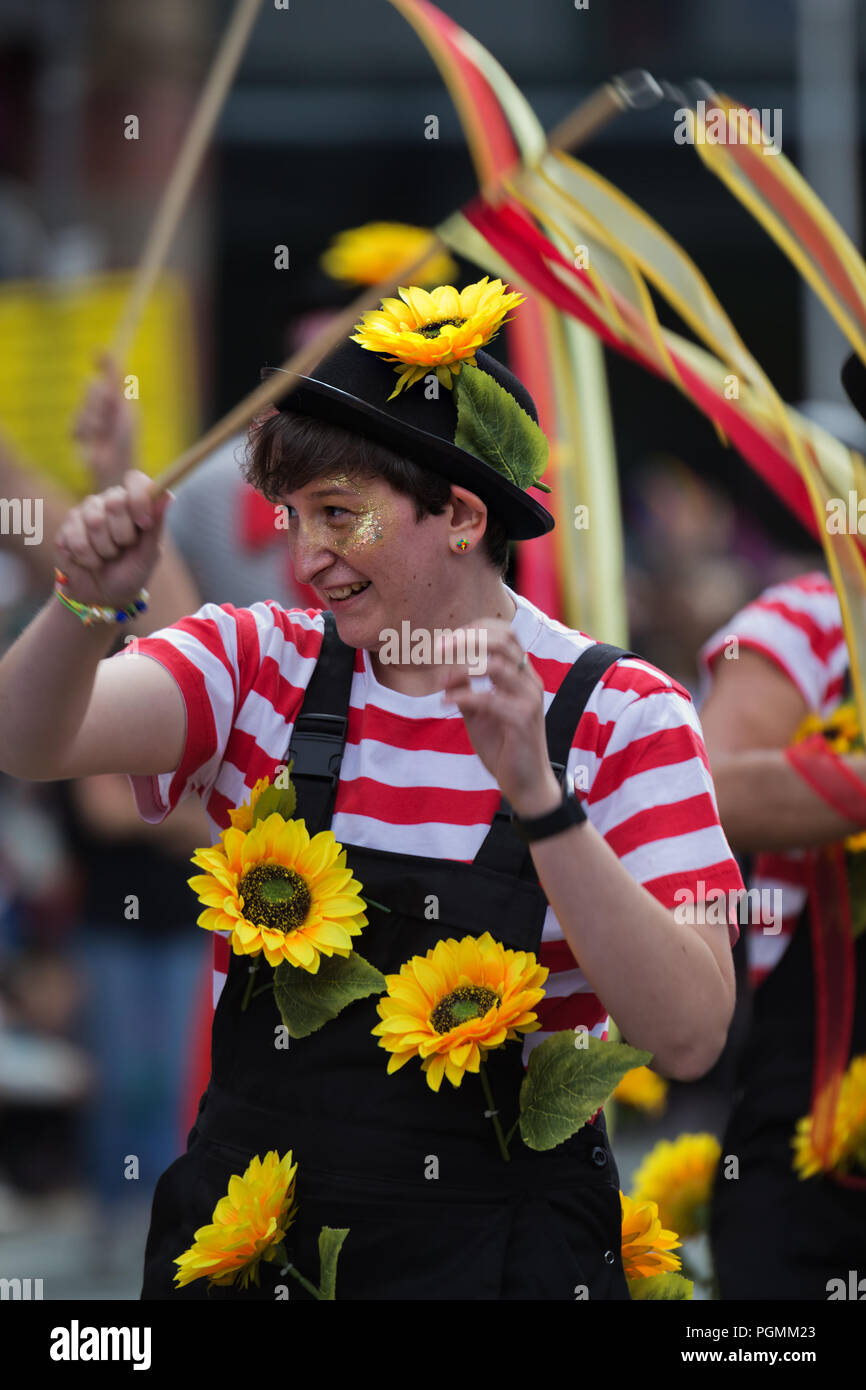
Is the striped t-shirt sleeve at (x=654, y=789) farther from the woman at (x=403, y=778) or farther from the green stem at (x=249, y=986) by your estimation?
the green stem at (x=249, y=986)

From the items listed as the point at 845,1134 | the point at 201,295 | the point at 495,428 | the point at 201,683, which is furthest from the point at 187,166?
the point at 201,295

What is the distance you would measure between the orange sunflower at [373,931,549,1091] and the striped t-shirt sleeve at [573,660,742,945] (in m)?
0.15

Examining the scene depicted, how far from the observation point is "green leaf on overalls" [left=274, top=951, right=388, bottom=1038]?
1.73 meters

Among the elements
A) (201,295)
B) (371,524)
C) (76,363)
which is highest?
(201,295)

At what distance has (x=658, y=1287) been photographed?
1.86 meters

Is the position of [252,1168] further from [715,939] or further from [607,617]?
[607,617]

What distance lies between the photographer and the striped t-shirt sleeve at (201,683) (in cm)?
183

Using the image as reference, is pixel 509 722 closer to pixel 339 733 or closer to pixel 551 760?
pixel 551 760

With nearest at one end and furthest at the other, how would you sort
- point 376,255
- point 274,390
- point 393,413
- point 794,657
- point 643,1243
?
1. point 274,390
2. point 393,413
3. point 643,1243
4. point 794,657
5. point 376,255

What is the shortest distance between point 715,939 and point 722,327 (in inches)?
35.4

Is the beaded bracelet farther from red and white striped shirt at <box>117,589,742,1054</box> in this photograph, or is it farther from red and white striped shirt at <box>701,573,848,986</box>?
red and white striped shirt at <box>701,573,848,986</box>

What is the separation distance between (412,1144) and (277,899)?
0.89ft

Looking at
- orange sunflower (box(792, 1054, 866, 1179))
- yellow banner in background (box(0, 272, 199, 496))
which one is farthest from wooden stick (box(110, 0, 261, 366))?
yellow banner in background (box(0, 272, 199, 496))

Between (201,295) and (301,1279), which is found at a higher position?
(201,295)
